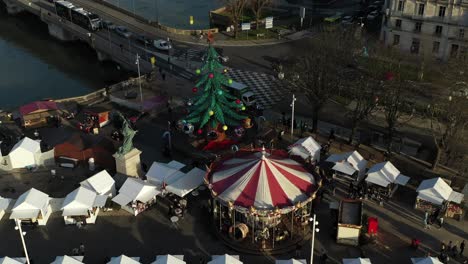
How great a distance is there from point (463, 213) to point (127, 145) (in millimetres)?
28506

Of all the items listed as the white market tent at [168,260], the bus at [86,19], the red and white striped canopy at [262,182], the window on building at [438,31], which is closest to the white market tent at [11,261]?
the white market tent at [168,260]

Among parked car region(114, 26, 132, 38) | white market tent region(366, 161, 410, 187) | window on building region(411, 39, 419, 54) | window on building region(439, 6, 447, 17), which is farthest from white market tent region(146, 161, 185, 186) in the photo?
window on building region(439, 6, 447, 17)

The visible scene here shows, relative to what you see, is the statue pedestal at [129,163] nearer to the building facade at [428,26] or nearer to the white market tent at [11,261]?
the white market tent at [11,261]

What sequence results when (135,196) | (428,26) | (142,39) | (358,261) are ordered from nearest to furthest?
(358,261) < (135,196) < (428,26) < (142,39)

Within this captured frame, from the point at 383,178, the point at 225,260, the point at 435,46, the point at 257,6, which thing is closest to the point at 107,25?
the point at 257,6

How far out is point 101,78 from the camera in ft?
256

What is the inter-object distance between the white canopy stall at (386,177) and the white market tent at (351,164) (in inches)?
38.8

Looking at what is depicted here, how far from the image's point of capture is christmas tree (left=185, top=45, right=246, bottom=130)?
50375 mm

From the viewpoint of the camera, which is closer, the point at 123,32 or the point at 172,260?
the point at 172,260

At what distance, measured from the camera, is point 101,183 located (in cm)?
4497

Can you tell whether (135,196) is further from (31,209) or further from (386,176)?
(386,176)

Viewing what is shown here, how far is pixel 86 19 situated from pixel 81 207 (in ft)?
153

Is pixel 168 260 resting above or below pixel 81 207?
below

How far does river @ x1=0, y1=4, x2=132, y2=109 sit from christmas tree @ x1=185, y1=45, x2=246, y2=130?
1057 inches
